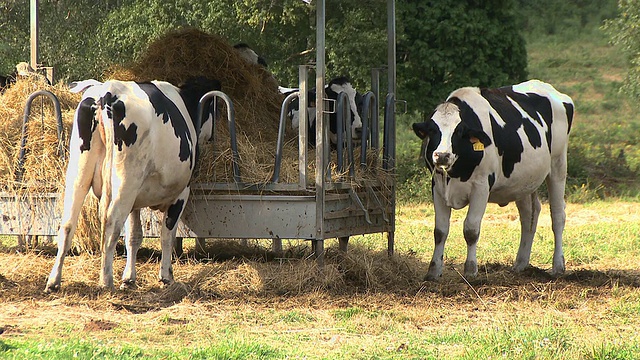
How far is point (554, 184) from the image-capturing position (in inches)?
453

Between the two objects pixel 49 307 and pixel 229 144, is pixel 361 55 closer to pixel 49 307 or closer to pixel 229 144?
pixel 229 144

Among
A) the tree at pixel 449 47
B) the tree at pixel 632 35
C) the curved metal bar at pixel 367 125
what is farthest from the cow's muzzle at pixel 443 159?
the tree at pixel 632 35

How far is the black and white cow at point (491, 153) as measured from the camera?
9.69 meters

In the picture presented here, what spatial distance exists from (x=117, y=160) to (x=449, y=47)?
45.5 feet

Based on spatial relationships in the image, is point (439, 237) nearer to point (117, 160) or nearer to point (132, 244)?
point (132, 244)

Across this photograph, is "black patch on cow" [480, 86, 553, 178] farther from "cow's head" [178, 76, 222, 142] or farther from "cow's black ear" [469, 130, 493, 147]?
"cow's head" [178, 76, 222, 142]

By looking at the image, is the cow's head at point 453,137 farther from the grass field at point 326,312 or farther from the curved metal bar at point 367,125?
the grass field at point 326,312

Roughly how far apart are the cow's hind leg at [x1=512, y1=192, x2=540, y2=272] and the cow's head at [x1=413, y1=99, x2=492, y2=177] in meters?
1.80

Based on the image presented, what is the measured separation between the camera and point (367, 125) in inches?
406

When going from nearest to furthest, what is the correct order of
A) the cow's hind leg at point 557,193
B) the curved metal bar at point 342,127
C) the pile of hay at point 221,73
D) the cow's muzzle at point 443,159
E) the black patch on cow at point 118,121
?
the black patch on cow at point 118,121 < the cow's muzzle at point 443,159 < the curved metal bar at point 342,127 < the pile of hay at point 221,73 < the cow's hind leg at point 557,193

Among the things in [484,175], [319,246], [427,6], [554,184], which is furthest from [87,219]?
[427,6]

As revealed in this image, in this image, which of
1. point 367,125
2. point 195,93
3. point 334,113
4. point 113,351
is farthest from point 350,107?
point 113,351

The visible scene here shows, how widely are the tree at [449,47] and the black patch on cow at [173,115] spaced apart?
12011 mm

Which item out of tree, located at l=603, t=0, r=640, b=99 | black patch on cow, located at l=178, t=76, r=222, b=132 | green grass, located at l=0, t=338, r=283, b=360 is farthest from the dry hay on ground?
tree, located at l=603, t=0, r=640, b=99
